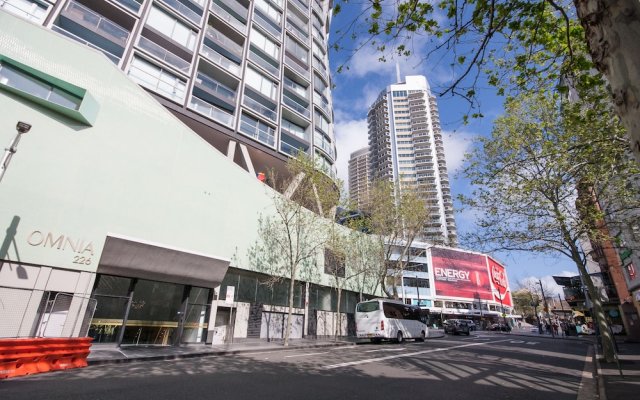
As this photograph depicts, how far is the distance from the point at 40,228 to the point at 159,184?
4.70 m

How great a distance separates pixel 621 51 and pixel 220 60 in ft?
89.7

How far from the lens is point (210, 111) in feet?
74.1

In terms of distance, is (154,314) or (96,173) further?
(154,314)

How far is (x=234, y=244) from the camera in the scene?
17594 mm

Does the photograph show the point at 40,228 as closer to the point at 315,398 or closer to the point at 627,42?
the point at 315,398

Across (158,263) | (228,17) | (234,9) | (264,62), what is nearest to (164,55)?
(228,17)

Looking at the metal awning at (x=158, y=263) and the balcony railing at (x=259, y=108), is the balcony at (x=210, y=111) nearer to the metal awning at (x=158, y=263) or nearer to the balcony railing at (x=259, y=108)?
the balcony railing at (x=259, y=108)

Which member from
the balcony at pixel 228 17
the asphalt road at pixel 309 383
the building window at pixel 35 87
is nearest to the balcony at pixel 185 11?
the balcony at pixel 228 17

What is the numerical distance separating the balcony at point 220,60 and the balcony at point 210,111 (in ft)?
14.2

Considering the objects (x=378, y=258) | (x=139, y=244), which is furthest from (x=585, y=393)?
(x=378, y=258)

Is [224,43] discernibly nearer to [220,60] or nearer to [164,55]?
[220,60]

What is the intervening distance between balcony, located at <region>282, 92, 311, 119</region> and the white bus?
61.7 feet

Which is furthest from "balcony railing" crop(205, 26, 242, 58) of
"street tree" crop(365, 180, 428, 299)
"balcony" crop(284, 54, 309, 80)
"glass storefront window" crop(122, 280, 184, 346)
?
"glass storefront window" crop(122, 280, 184, 346)

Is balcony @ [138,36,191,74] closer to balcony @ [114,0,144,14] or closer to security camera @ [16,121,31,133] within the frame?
balcony @ [114,0,144,14]
